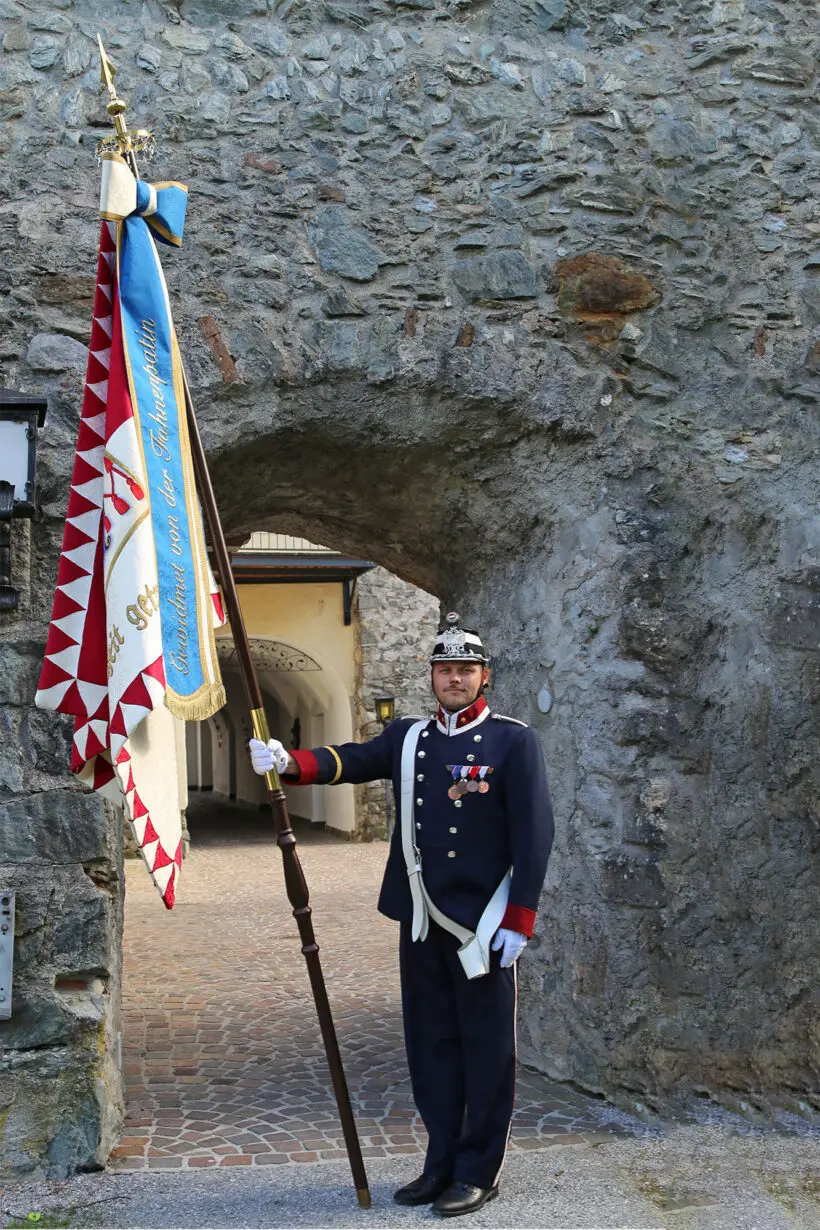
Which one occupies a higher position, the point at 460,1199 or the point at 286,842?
the point at 286,842

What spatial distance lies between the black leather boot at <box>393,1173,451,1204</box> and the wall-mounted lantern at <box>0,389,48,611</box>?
2.10m

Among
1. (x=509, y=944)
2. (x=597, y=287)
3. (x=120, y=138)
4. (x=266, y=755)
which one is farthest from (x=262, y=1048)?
(x=120, y=138)

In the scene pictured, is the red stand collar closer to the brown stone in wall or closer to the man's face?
the man's face

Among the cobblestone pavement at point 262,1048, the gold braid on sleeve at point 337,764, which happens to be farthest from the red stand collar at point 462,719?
the cobblestone pavement at point 262,1048

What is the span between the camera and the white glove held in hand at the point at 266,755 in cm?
298

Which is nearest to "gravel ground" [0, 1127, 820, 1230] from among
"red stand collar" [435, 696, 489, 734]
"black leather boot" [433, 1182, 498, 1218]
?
"black leather boot" [433, 1182, 498, 1218]

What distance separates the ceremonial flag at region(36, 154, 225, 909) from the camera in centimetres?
288

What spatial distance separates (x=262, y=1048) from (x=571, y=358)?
299 centimetres

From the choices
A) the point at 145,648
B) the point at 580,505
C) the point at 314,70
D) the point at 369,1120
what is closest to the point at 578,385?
the point at 580,505

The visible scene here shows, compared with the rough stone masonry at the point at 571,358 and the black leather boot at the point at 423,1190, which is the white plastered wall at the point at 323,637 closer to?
the rough stone masonry at the point at 571,358

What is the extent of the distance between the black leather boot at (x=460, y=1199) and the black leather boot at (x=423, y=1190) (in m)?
0.03

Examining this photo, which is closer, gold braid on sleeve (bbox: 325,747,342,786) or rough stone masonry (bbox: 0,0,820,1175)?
gold braid on sleeve (bbox: 325,747,342,786)

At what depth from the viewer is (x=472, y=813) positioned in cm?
318

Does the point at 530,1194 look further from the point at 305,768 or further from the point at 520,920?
the point at 305,768
